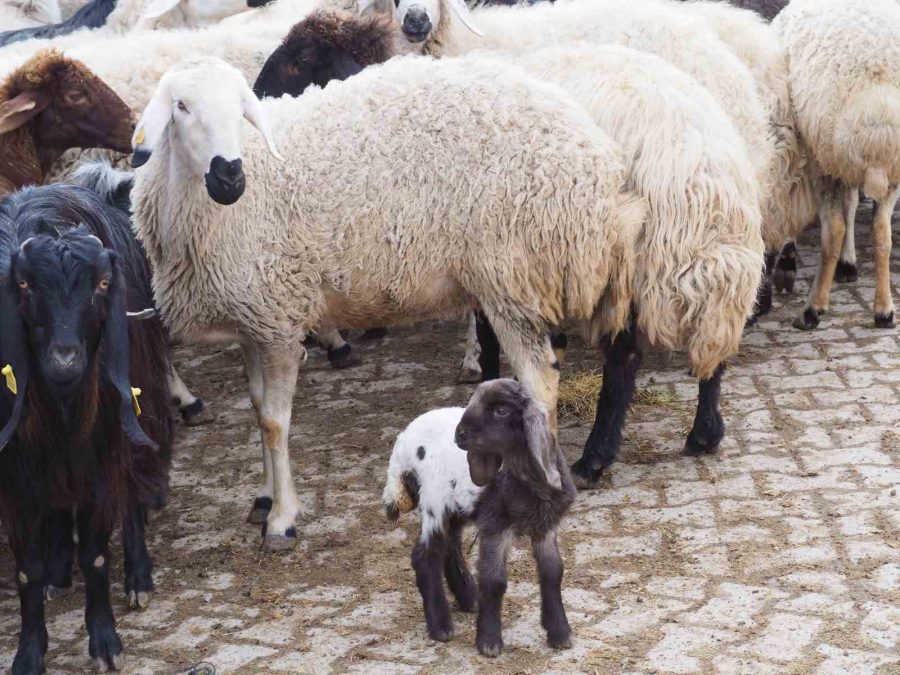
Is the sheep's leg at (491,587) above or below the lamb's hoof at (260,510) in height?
above

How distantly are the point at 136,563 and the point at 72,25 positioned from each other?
229 inches

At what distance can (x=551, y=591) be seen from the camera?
455 cm

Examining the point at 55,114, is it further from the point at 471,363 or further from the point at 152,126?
the point at 471,363

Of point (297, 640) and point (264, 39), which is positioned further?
point (264, 39)

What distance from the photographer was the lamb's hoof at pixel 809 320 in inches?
309

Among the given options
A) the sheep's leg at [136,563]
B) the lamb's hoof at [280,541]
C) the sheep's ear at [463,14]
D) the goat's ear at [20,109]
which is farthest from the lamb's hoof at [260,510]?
the sheep's ear at [463,14]

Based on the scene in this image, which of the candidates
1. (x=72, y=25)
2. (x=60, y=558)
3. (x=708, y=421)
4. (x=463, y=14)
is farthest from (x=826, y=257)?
(x=72, y=25)

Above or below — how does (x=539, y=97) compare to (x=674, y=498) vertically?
above

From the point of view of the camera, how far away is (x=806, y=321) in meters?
7.84

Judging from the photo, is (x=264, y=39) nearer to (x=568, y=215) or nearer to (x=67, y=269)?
(x=568, y=215)

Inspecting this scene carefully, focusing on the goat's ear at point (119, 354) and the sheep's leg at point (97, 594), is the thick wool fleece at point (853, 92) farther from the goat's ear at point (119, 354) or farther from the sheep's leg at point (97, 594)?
the sheep's leg at point (97, 594)

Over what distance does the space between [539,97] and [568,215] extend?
0.59 metres

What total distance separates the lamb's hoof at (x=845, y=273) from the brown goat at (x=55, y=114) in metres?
4.76

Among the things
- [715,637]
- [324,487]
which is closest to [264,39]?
[324,487]
